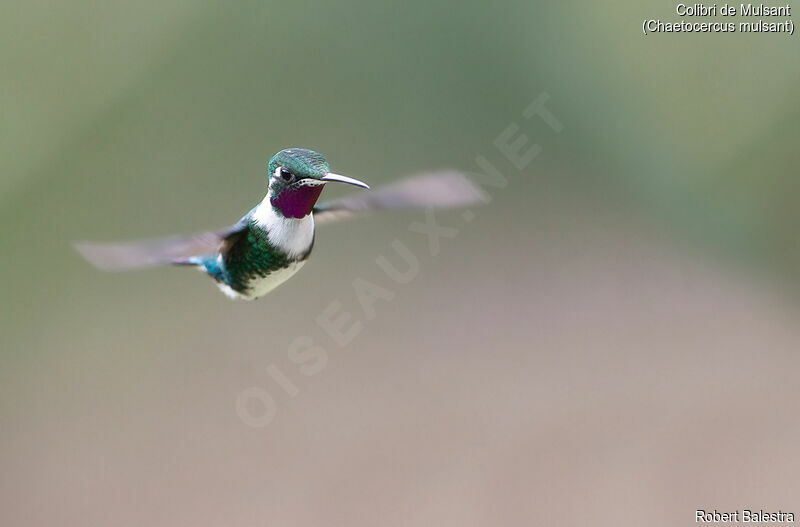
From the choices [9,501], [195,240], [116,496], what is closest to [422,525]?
[116,496]

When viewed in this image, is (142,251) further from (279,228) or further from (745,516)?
(745,516)

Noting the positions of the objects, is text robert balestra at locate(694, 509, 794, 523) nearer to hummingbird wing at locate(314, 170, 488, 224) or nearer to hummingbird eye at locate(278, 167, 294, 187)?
hummingbird wing at locate(314, 170, 488, 224)

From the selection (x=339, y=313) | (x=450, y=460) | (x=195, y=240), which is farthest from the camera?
(x=339, y=313)

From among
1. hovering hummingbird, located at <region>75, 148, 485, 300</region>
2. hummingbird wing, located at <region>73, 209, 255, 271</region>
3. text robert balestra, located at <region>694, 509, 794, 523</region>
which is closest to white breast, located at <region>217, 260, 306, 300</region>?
hovering hummingbird, located at <region>75, 148, 485, 300</region>

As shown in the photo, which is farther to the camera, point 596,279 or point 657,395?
point 596,279

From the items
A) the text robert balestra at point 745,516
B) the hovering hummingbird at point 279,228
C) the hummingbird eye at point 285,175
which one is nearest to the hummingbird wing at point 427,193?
the hovering hummingbird at point 279,228

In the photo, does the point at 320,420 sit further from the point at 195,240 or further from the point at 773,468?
the point at 195,240

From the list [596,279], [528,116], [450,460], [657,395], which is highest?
[528,116]

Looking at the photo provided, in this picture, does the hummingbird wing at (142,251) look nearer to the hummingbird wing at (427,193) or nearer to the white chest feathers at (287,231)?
the white chest feathers at (287,231)
